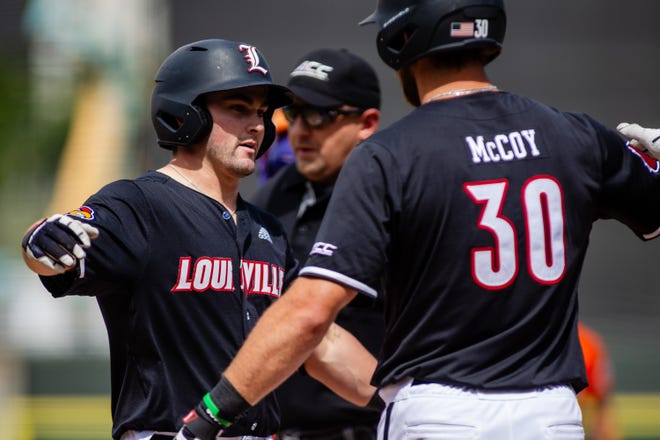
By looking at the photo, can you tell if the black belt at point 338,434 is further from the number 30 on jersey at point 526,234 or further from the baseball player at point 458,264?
the number 30 on jersey at point 526,234

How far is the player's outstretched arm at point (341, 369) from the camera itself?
415 cm

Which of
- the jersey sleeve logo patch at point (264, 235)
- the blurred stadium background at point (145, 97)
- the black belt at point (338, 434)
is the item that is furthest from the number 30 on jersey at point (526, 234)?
the blurred stadium background at point (145, 97)

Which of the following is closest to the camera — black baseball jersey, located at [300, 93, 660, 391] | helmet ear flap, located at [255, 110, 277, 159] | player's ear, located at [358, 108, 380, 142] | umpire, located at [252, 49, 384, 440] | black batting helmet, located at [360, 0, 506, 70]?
black baseball jersey, located at [300, 93, 660, 391]

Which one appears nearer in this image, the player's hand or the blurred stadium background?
the player's hand

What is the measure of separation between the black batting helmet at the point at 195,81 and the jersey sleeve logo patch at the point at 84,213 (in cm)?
55

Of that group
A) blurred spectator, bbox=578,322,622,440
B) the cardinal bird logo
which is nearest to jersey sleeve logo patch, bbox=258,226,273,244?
the cardinal bird logo

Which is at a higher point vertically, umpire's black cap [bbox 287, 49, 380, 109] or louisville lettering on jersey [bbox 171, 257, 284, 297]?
umpire's black cap [bbox 287, 49, 380, 109]

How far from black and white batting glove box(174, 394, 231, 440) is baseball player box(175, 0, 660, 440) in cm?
3

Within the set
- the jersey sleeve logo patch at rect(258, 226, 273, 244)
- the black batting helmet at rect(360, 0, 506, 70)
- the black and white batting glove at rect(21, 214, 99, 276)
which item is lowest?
the jersey sleeve logo patch at rect(258, 226, 273, 244)

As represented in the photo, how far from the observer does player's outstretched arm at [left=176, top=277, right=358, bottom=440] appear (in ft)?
9.95

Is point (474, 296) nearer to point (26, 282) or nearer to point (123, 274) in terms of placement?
point (123, 274)

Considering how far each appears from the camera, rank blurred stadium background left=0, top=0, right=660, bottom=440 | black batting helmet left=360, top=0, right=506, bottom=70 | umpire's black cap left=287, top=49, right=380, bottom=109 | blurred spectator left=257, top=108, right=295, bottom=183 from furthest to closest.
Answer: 1. blurred stadium background left=0, top=0, right=660, bottom=440
2. blurred spectator left=257, top=108, right=295, bottom=183
3. umpire's black cap left=287, top=49, right=380, bottom=109
4. black batting helmet left=360, top=0, right=506, bottom=70

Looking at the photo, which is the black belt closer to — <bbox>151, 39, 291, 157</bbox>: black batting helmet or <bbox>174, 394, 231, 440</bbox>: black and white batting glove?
<bbox>151, 39, 291, 157</bbox>: black batting helmet

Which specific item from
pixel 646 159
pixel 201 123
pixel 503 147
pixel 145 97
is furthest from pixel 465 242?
pixel 145 97
